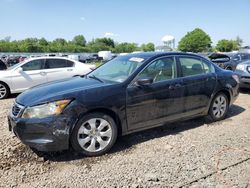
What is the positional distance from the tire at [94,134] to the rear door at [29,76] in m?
5.82

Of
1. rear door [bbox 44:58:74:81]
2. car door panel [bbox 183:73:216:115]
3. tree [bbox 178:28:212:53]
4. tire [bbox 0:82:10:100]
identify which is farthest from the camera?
tree [bbox 178:28:212:53]

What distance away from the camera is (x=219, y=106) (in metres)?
5.79

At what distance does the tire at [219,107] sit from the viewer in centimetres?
566

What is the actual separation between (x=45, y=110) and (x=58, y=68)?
6215 mm

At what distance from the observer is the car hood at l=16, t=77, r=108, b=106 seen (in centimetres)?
386

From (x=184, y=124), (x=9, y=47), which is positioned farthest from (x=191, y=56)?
(x=9, y=47)

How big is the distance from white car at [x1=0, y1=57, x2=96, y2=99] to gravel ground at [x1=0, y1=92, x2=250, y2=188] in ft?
13.8

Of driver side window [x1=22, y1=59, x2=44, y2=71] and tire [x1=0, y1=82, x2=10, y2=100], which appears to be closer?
tire [x1=0, y1=82, x2=10, y2=100]

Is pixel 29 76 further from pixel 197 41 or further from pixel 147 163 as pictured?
pixel 197 41

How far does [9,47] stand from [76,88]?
85181mm

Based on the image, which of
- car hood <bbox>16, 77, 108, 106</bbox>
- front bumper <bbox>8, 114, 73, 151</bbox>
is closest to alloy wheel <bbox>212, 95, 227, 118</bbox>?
car hood <bbox>16, 77, 108, 106</bbox>

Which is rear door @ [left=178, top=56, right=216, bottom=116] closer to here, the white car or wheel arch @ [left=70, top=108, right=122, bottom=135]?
wheel arch @ [left=70, top=108, right=122, bottom=135]

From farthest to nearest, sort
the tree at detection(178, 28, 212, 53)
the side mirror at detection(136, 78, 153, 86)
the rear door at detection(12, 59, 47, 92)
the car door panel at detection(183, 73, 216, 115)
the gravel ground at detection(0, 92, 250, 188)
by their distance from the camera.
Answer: the tree at detection(178, 28, 212, 53) → the rear door at detection(12, 59, 47, 92) → the car door panel at detection(183, 73, 216, 115) → the side mirror at detection(136, 78, 153, 86) → the gravel ground at detection(0, 92, 250, 188)

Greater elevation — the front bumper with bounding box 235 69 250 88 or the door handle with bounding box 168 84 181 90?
the door handle with bounding box 168 84 181 90
